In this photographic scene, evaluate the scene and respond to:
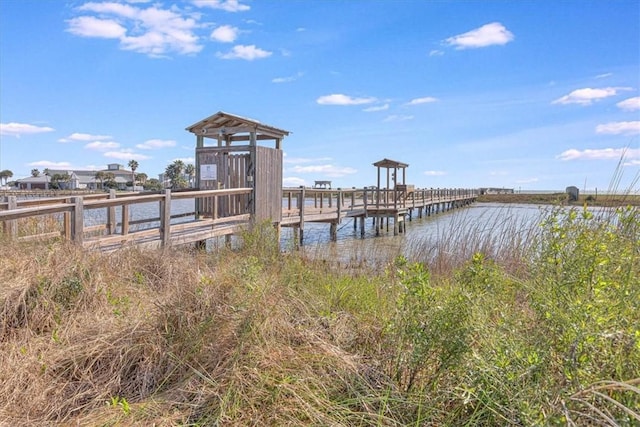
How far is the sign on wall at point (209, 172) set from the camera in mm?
10375

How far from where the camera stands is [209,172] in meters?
10.4

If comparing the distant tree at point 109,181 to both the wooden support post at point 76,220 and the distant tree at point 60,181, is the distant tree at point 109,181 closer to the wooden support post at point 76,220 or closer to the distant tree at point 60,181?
the distant tree at point 60,181

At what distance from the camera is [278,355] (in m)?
2.45

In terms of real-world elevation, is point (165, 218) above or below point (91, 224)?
above

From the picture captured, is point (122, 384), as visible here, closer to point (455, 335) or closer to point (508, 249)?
point (455, 335)

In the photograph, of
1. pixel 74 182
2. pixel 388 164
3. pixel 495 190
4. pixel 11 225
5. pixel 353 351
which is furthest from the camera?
pixel 74 182

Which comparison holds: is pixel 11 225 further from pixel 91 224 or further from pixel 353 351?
pixel 353 351

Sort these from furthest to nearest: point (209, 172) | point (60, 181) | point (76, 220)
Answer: point (60, 181), point (209, 172), point (76, 220)

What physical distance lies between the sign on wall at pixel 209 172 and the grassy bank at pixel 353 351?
7.08 m

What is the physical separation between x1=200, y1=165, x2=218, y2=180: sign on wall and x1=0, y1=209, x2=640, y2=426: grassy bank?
7.08m

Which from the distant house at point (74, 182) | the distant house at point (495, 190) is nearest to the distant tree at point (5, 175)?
the distant house at point (74, 182)

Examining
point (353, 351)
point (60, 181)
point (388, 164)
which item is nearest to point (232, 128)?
point (353, 351)

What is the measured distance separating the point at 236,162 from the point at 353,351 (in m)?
8.22

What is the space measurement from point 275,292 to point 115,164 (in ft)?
398
